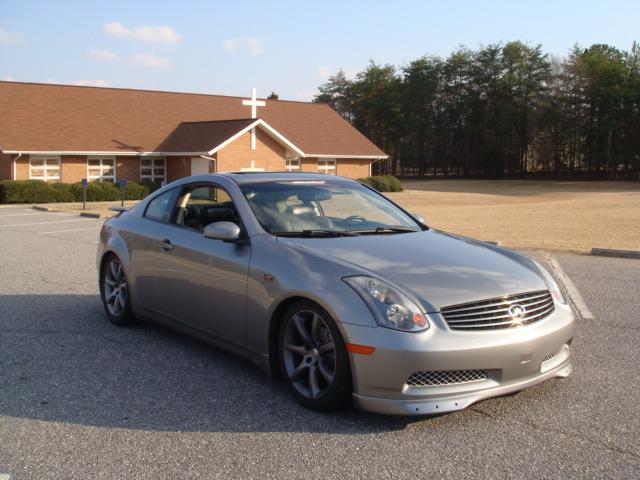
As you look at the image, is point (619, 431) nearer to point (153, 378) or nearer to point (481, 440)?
point (481, 440)

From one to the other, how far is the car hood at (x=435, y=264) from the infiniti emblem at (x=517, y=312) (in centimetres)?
10

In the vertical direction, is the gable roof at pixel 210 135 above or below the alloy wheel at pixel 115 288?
above

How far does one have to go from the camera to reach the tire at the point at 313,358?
13.9 ft

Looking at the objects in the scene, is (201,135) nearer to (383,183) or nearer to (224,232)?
(383,183)

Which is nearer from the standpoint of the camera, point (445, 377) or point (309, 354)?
point (445, 377)

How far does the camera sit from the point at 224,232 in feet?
16.6

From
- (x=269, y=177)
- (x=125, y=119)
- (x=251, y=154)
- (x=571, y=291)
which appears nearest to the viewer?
(x=269, y=177)

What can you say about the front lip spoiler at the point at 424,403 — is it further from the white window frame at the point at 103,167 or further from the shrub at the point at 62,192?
the white window frame at the point at 103,167

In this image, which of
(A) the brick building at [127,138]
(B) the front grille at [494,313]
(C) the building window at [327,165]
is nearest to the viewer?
(B) the front grille at [494,313]

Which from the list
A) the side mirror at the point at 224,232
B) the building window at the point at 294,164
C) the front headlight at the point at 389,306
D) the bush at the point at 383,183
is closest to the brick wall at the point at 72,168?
the building window at the point at 294,164

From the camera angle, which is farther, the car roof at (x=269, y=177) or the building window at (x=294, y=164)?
the building window at (x=294, y=164)

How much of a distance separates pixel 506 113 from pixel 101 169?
4551 cm

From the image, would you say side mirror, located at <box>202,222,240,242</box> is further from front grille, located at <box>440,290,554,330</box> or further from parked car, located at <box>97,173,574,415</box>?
front grille, located at <box>440,290,554,330</box>

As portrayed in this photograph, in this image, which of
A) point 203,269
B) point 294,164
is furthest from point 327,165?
point 203,269
